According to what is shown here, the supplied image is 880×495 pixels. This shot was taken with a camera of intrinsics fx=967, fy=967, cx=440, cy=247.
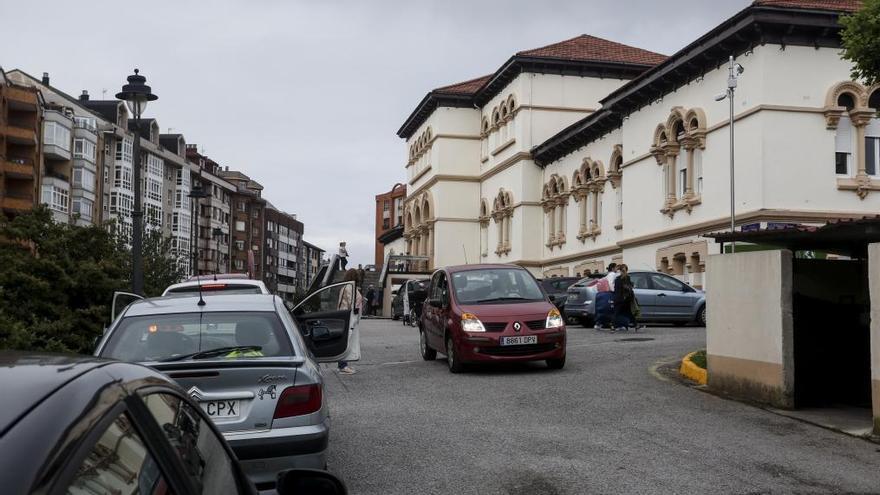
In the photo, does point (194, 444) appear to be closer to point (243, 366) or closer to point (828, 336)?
point (243, 366)

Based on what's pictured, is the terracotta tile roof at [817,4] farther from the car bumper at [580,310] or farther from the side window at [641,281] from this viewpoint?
the car bumper at [580,310]

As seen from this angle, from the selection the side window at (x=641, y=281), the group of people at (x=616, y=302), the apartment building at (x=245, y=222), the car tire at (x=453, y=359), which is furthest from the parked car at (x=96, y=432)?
the apartment building at (x=245, y=222)

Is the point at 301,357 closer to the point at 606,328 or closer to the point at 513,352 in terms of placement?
the point at 513,352

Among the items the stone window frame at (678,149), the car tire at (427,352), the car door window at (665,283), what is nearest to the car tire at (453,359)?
the car tire at (427,352)

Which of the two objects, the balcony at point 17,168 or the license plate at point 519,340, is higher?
the balcony at point 17,168

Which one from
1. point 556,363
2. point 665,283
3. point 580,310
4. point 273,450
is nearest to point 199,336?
point 273,450

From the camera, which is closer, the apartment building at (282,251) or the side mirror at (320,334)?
the side mirror at (320,334)

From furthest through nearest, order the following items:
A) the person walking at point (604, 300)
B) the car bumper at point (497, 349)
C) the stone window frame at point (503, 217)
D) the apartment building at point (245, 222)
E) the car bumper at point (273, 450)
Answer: the apartment building at point (245, 222)
the stone window frame at point (503, 217)
the person walking at point (604, 300)
the car bumper at point (497, 349)
the car bumper at point (273, 450)

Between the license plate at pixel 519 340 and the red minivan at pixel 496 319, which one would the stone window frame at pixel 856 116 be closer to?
the red minivan at pixel 496 319

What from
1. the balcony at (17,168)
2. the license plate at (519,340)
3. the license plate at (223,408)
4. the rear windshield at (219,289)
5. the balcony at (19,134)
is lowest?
the license plate at (519,340)

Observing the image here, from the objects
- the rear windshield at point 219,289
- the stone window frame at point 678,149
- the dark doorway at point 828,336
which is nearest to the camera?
the dark doorway at point 828,336

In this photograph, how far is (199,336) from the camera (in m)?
7.09

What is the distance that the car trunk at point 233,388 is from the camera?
615cm

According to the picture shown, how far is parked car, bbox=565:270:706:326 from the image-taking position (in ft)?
89.8
